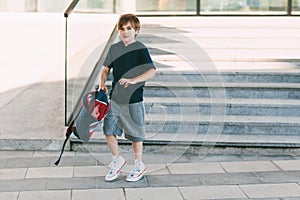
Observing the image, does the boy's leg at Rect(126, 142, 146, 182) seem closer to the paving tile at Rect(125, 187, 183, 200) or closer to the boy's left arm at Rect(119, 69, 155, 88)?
the paving tile at Rect(125, 187, 183, 200)

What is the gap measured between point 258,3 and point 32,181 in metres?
7.68

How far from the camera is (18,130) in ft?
21.8

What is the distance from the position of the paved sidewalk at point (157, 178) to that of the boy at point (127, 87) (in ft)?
0.86

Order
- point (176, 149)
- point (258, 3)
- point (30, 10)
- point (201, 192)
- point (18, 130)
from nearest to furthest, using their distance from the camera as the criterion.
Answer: point (201, 192)
point (176, 149)
point (18, 130)
point (30, 10)
point (258, 3)

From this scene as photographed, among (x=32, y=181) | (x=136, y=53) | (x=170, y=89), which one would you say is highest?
(x=136, y=53)

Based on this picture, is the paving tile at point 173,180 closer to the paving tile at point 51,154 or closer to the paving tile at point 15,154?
the paving tile at point 51,154

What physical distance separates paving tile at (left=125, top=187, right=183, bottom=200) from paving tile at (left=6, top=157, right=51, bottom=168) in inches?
46.3

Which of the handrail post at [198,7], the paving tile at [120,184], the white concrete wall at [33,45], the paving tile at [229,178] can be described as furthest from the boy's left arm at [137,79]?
the handrail post at [198,7]

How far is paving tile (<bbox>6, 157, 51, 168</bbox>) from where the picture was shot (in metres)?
5.85

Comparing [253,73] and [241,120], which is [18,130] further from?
[253,73]

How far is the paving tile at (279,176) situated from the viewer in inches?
213

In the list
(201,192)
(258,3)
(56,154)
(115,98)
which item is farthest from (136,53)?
(258,3)

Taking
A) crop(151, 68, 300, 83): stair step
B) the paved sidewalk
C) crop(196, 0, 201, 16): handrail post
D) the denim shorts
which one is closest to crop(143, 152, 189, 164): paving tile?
the paved sidewalk

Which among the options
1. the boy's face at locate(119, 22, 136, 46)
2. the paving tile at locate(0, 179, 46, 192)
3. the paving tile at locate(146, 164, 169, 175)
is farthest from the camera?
the paving tile at locate(146, 164, 169, 175)
